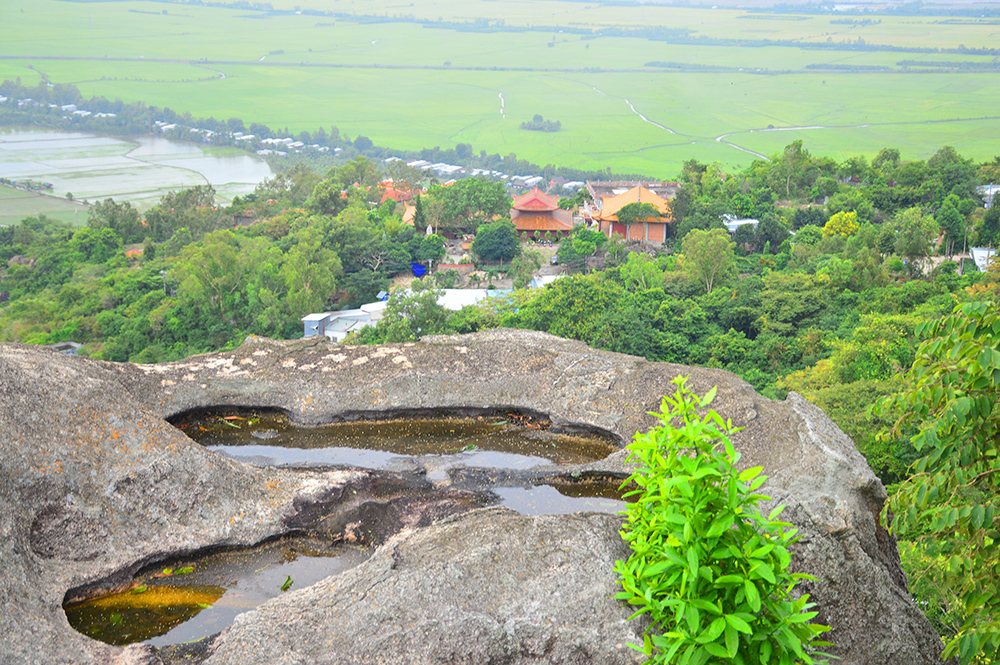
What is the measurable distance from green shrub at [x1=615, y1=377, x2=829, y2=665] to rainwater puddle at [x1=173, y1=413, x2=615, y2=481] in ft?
22.7

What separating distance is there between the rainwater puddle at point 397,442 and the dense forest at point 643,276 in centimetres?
557

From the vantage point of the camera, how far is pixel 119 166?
297 feet

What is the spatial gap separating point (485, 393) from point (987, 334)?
897cm

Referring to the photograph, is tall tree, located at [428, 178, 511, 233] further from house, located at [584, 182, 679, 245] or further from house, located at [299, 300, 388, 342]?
house, located at [299, 300, 388, 342]

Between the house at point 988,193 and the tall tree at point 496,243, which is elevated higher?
the house at point 988,193

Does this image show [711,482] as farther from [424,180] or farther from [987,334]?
[424,180]

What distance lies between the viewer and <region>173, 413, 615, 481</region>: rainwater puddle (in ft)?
40.0

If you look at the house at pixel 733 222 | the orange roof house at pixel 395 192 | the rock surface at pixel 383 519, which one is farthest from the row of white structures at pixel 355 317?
the orange roof house at pixel 395 192

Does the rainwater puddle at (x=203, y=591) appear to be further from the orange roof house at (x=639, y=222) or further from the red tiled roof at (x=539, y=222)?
the red tiled roof at (x=539, y=222)

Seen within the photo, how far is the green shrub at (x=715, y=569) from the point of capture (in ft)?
15.4

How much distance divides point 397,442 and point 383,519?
268cm

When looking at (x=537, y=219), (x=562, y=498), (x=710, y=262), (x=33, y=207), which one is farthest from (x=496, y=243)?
(x=33, y=207)

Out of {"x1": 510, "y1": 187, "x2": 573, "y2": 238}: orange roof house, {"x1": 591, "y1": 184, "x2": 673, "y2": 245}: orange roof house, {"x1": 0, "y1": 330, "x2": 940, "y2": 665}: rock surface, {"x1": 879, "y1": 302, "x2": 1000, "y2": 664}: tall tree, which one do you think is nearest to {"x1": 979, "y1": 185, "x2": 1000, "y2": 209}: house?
{"x1": 591, "y1": 184, "x2": 673, "y2": 245}: orange roof house

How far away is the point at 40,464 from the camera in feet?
30.0
